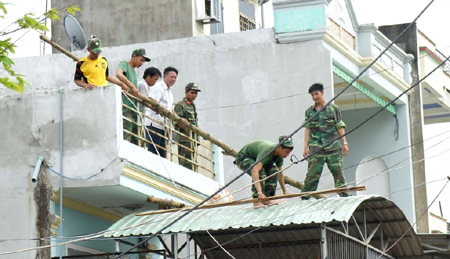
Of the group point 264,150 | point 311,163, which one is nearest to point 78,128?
point 264,150

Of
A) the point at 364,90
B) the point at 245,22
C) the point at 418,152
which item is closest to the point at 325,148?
the point at 364,90

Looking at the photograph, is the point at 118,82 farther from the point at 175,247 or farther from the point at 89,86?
the point at 175,247

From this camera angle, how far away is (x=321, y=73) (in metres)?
20.5

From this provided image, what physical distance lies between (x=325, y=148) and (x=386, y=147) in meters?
8.46

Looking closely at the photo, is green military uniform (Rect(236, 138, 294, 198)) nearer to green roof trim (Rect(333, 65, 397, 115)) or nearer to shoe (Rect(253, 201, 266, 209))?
shoe (Rect(253, 201, 266, 209))

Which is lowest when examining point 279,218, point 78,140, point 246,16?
point 279,218

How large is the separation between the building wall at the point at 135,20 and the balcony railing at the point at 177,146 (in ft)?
23.9

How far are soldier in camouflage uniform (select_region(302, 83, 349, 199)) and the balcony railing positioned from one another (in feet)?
6.69

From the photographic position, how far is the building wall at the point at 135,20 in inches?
972

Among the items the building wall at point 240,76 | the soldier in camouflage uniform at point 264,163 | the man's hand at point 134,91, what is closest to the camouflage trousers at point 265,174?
the soldier in camouflage uniform at point 264,163

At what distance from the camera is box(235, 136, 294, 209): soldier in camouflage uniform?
14.1 meters

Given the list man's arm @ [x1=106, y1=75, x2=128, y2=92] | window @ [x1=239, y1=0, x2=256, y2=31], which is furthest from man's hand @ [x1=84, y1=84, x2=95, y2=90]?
window @ [x1=239, y1=0, x2=256, y2=31]

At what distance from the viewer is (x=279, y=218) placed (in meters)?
13.4

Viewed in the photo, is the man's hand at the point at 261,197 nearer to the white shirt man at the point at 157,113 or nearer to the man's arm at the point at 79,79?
the white shirt man at the point at 157,113
